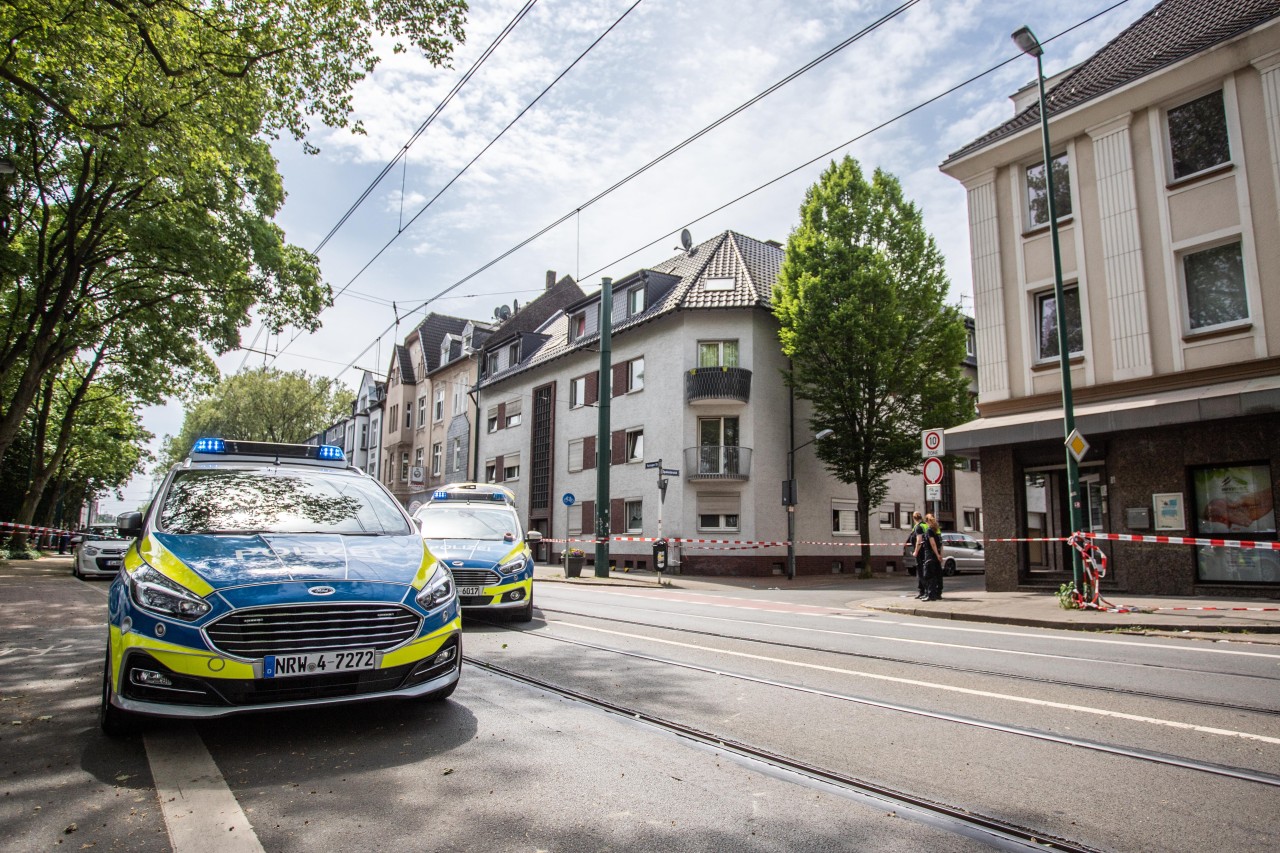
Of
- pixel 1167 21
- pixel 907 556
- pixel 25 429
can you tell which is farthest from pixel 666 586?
pixel 25 429

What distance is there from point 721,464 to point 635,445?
4742 millimetres

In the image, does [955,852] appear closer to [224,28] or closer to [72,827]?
[72,827]

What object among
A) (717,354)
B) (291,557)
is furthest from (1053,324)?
(291,557)

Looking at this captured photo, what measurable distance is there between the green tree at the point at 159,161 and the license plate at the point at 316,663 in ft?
32.1

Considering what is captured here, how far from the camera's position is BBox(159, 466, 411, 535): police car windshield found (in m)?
5.33

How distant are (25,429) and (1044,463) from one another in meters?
51.3

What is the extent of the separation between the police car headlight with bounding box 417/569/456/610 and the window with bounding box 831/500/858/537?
27949 millimetres

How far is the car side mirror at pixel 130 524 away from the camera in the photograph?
5660 millimetres

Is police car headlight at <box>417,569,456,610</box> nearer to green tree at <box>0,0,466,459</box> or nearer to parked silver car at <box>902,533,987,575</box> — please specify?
green tree at <box>0,0,466,459</box>

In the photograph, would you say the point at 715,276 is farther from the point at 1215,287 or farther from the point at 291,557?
the point at 291,557

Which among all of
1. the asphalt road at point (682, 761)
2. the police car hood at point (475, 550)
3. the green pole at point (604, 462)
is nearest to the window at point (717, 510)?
the green pole at point (604, 462)

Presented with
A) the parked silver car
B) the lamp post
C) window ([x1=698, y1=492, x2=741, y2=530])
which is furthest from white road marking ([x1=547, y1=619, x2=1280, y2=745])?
the parked silver car

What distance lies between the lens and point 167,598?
14.0ft

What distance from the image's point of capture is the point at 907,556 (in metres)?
28.1
